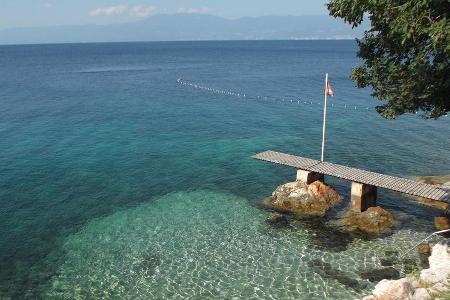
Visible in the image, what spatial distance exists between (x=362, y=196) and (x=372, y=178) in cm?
162

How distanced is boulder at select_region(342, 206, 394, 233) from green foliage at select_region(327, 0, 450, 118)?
863cm

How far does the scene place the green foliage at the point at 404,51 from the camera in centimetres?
1510

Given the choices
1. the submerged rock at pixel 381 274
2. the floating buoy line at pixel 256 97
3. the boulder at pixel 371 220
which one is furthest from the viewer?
the floating buoy line at pixel 256 97

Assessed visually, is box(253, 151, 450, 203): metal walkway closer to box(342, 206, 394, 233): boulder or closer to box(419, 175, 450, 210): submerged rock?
box(342, 206, 394, 233): boulder

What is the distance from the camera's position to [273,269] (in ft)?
78.0

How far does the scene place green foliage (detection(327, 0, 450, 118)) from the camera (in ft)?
49.5

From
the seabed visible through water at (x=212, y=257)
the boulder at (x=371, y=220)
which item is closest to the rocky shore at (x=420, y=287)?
the seabed visible through water at (x=212, y=257)

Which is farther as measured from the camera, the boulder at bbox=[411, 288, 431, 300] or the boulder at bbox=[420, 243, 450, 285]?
the boulder at bbox=[420, 243, 450, 285]

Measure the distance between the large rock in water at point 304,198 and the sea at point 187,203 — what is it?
0.87m

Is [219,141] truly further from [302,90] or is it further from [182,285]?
[302,90]

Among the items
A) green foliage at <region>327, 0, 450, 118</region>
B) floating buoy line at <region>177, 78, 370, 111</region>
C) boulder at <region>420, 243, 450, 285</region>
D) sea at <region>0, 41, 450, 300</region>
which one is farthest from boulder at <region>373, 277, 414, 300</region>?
floating buoy line at <region>177, 78, 370, 111</region>

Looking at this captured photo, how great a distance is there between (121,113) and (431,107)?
52.4 metres

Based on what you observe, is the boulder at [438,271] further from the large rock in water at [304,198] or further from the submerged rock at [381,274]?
the large rock in water at [304,198]

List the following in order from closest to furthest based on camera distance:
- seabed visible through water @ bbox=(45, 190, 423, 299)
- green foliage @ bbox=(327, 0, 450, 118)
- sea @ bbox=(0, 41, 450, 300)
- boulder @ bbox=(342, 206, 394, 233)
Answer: green foliage @ bbox=(327, 0, 450, 118), seabed visible through water @ bbox=(45, 190, 423, 299), sea @ bbox=(0, 41, 450, 300), boulder @ bbox=(342, 206, 394, 233)
